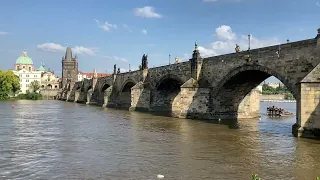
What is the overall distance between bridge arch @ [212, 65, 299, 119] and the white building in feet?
391

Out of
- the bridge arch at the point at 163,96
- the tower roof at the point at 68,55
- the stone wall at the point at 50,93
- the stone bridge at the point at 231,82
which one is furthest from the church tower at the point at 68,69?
the bridge arch at the point at 163,96

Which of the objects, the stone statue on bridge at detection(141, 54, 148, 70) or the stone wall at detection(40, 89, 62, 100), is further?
the stone wall at detection(40, 89, 62, 100)

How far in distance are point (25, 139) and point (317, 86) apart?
15174 mm

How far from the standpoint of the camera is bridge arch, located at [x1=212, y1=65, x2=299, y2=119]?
27.5m

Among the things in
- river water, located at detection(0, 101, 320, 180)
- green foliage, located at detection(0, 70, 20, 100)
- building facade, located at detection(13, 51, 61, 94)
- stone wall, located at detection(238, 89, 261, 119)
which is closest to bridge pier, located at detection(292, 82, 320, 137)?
river water, located at detection(0, 101, 320, 180)

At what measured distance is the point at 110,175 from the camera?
35.6 feet

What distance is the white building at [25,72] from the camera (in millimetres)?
140250

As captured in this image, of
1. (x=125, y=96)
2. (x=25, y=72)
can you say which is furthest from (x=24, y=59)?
(x=125, y=96)

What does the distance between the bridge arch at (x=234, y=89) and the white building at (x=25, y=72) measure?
391 ft

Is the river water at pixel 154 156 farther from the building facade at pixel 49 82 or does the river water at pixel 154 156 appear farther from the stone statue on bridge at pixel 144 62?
the building facade at pixel 49 82

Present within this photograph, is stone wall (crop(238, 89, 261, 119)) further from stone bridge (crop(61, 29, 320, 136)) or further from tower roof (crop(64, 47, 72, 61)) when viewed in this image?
tower roof (crop(64, 47, 72, 61))

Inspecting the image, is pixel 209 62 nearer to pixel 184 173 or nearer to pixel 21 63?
pixel 184 173

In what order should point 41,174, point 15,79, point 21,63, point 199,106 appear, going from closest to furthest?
point 41,174
point 199,106
point 15,79
point 21,63

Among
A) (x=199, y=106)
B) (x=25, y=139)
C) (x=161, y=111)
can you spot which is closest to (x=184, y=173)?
(x=25, y=139)
